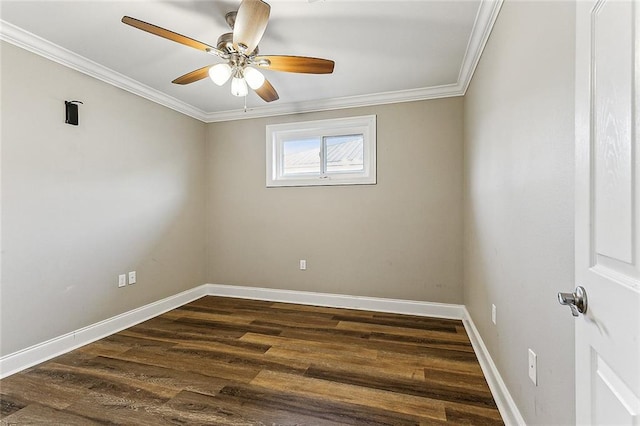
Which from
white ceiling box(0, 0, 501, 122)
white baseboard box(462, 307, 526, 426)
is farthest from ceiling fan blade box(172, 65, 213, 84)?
white baseboard box(462, 307, 526, 426)

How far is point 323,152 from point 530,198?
2.53 meters

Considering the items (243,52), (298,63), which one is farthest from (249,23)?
(298,63)

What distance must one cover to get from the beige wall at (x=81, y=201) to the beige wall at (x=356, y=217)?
1.70ft

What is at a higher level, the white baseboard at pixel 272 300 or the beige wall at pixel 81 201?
the beige wall at pixel 81 201

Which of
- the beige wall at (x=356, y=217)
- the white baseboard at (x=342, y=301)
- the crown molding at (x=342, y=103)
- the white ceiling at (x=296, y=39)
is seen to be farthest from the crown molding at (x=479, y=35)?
the white baseboard at (x=342, y=301)

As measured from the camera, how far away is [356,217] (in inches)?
134

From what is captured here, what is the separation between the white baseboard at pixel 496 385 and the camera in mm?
1497

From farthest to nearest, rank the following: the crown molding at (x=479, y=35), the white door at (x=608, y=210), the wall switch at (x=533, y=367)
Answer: the crown molding at (x=479, y=35) < the wall switch at (x=533, y=367) < the white door at (x=608, y=210)

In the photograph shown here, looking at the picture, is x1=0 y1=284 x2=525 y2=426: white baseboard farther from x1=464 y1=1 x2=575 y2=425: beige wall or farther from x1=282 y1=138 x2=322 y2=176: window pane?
x1=282 y1=138 x2=322 y2=176: window pane

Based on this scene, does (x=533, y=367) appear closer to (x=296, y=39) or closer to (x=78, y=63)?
(x=296, y=39)

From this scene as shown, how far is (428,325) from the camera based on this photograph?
2.91 m

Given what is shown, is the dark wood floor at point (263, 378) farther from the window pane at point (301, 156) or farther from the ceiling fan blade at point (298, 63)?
the ceiling fan blade at point (298, 63)

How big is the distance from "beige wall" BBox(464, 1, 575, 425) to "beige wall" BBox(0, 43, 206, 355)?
3.17 metres

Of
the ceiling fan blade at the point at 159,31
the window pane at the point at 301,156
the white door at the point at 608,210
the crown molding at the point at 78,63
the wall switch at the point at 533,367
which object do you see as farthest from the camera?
the window pane at the point at 301,156
